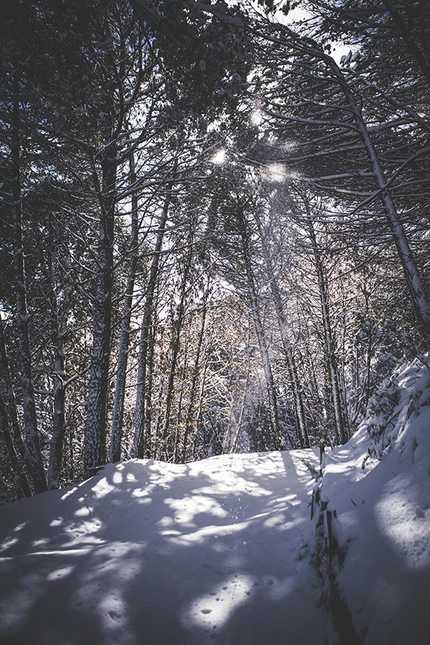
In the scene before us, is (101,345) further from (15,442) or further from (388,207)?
(388,207)

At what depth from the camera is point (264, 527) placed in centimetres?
255

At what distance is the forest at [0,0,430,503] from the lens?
3.52 m

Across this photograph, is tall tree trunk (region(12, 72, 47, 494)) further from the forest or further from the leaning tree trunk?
the leaning tree trunk

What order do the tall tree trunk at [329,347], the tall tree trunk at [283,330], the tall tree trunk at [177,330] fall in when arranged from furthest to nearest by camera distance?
the tall tree trunk at [283,330]
the tall tree trunk at [177,330]
the tall tree trunk at [329,347]

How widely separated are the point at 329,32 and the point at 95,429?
869 cm

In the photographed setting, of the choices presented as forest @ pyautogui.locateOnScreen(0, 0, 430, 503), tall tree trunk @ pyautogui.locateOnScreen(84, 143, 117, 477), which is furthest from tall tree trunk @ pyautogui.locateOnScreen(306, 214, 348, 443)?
tall tree trunk @ pyautogui.locateOnScreen(84, 143, 117, 477)

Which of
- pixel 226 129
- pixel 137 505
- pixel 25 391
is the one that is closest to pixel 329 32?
pixel 226 129

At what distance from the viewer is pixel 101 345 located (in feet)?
16.0

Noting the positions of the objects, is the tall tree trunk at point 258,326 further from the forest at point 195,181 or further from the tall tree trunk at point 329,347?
the tall tree trunk at point 329,347

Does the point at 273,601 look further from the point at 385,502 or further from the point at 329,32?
the point at 329,32

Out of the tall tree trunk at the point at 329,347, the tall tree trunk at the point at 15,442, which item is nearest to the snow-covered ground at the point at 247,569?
the tall tree trunk at the point at 15,442

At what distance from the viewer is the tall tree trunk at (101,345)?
4703 millimetres

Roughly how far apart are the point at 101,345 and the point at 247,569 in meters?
4.04

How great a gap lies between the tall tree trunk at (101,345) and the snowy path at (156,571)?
3.59 feet
